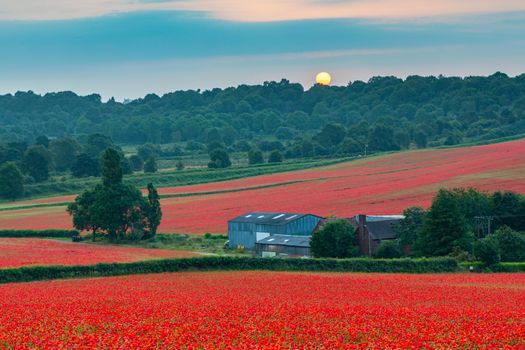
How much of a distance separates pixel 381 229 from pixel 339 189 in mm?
42730

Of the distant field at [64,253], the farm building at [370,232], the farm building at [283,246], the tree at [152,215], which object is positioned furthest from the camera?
the tree at [152,215]

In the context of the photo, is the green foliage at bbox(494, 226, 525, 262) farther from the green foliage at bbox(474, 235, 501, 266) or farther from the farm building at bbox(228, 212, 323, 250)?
the farm building at bbox(228, 212, 323, 250)

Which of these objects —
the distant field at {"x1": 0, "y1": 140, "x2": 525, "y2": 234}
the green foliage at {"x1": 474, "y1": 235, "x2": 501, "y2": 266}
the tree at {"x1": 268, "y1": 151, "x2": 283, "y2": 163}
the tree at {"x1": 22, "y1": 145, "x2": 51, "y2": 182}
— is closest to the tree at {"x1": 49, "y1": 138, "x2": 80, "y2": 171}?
the tree at {"x1": 22, "y1": 145, "x2": 51, "y2": 182}

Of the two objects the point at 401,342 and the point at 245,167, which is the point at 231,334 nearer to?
the point at 401,342

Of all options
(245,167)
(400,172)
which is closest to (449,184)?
(400,172)

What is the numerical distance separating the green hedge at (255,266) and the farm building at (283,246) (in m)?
13.2

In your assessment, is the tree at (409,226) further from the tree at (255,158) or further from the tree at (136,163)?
the tree at (136,163)

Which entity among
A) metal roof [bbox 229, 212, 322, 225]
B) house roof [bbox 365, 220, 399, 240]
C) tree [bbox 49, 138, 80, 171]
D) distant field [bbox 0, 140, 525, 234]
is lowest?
house roof [bbox 365, 220, 399, 240]

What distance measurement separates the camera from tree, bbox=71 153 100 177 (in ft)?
544

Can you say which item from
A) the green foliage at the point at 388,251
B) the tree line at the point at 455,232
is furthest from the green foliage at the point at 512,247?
the green foliage at the point at 388,251

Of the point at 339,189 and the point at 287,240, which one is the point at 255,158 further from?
the point at 287,240

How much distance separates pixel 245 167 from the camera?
170625mm

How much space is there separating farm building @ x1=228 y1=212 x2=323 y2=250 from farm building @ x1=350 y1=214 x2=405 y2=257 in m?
11.3

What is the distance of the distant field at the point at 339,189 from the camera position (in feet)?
349
